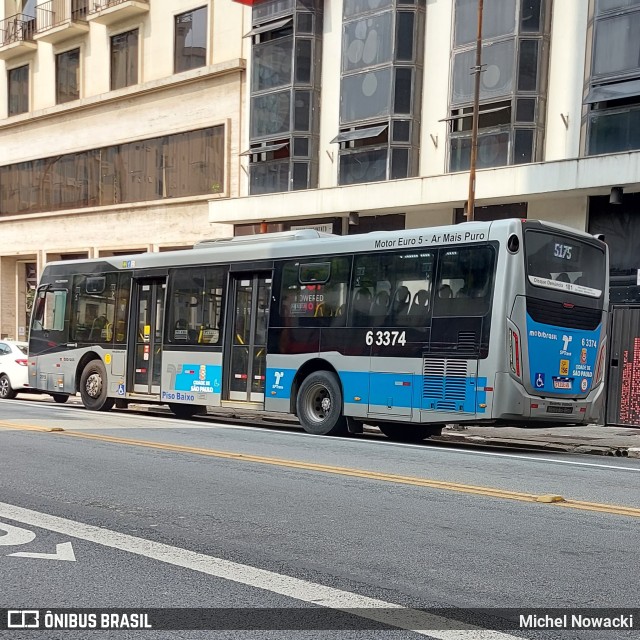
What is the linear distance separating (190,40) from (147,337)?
1784 centimetres

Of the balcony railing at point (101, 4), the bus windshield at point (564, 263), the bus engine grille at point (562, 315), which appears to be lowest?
the bus engine grille at point (562, 315)

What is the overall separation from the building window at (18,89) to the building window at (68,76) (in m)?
2.48

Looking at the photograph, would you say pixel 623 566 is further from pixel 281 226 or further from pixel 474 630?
pixel 281 226

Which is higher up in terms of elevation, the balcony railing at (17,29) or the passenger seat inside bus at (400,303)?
the balcony railing at (17,29)

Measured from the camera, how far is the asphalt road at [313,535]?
5.00 meters

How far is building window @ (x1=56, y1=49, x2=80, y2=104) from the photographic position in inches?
1517

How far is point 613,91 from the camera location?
21.3 meters

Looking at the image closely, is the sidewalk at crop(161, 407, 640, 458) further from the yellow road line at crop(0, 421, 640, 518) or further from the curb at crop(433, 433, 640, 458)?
the yellow road line at crop(0, 421, 640, 518)

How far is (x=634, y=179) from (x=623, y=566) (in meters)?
16.3

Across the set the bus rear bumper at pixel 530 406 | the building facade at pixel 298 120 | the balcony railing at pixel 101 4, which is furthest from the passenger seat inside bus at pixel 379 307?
the balcony railing at pixel 101 4

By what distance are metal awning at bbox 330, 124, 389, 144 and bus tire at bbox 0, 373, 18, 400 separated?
11157 millimetres

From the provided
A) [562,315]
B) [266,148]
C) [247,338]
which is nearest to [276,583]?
[562,315]

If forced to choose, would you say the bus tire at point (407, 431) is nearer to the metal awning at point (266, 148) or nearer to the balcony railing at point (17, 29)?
the metal awning at point (266, 148)

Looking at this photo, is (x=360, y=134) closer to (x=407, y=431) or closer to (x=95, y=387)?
(x=95, y=387)
